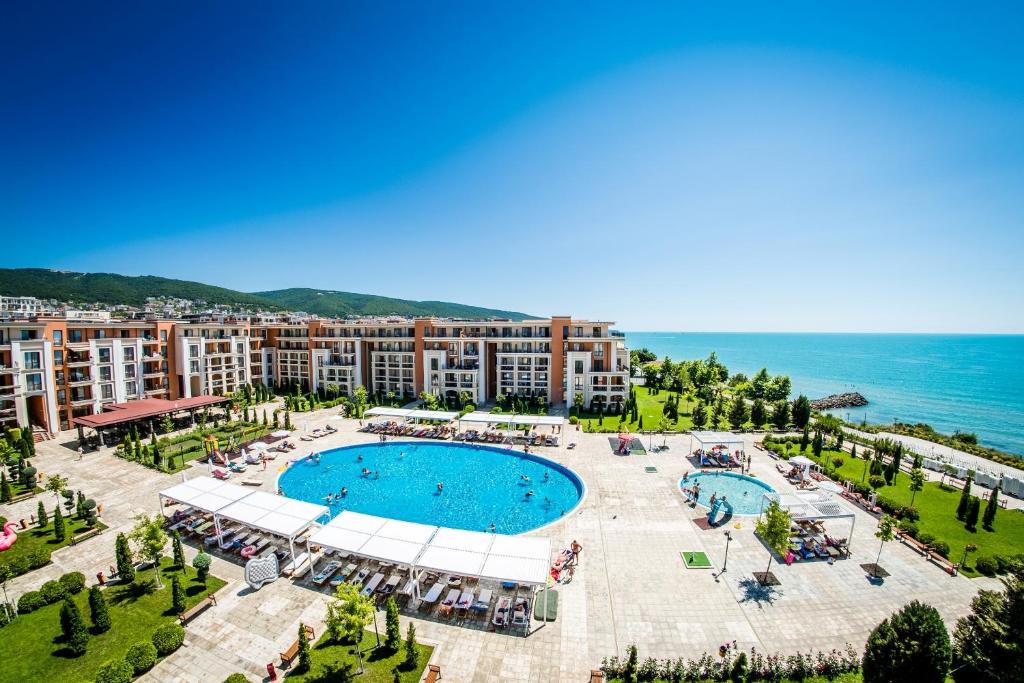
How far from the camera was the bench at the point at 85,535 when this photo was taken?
20953 mm

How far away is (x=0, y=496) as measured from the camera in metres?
25.7

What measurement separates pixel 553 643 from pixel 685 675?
4.52 metres

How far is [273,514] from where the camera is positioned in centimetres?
2055

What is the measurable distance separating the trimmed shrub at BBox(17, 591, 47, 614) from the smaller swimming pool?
3319 centimetres

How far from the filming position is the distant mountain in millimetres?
109750

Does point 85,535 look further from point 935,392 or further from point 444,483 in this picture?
point 935,392

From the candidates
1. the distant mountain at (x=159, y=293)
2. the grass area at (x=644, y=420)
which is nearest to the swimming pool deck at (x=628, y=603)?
the grass area at (x=644, y=420)

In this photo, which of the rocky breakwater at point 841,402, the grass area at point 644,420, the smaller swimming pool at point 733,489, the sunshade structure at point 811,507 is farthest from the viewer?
the rocky breakwater at point 841,402

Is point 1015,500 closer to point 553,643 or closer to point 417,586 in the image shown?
point 553,643

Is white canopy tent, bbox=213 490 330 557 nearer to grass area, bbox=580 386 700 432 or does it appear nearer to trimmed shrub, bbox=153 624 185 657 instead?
trimmed shrub, bbox=153 624 185 657

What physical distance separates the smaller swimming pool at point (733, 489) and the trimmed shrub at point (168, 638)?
1049 inches

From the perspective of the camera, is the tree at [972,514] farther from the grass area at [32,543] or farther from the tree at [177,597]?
the grass area at [32,543]

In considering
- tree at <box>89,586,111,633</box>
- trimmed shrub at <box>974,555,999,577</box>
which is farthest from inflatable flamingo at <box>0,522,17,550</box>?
trimmed shrub at <box>974,555,999,577</box>

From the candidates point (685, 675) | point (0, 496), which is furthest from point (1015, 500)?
point (0, 496)
